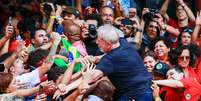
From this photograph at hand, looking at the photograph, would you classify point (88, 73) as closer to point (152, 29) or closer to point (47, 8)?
point (152, 29)

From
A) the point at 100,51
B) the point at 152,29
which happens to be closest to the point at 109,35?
the point at 100,51

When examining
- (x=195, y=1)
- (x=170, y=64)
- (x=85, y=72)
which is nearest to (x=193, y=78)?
(x=170, y=64)

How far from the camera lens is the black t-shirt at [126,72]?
7198 mm

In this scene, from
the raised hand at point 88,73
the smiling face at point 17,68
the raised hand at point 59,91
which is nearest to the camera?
the raised hand at point 88,73

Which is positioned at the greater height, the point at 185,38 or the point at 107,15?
the point at 107,15

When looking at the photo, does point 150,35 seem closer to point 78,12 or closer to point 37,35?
point 78,12

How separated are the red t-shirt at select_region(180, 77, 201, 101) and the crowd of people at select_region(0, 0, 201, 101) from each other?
12 millimetres

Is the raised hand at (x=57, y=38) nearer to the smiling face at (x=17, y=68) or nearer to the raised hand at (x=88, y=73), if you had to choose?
the smiling face at (x=17, y=68)

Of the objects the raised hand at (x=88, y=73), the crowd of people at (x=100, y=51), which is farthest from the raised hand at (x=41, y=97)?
the raised hand at (x=88, y=73)

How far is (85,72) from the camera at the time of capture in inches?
288

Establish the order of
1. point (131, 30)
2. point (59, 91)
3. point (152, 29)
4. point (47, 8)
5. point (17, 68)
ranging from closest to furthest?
point (59, 91) < point (17, 68) < point (131, 30) < point (152, 29) < point (47, 8)

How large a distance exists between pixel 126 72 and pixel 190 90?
943 mm

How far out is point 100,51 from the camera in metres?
8.65

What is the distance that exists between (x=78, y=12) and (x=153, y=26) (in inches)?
44.5
